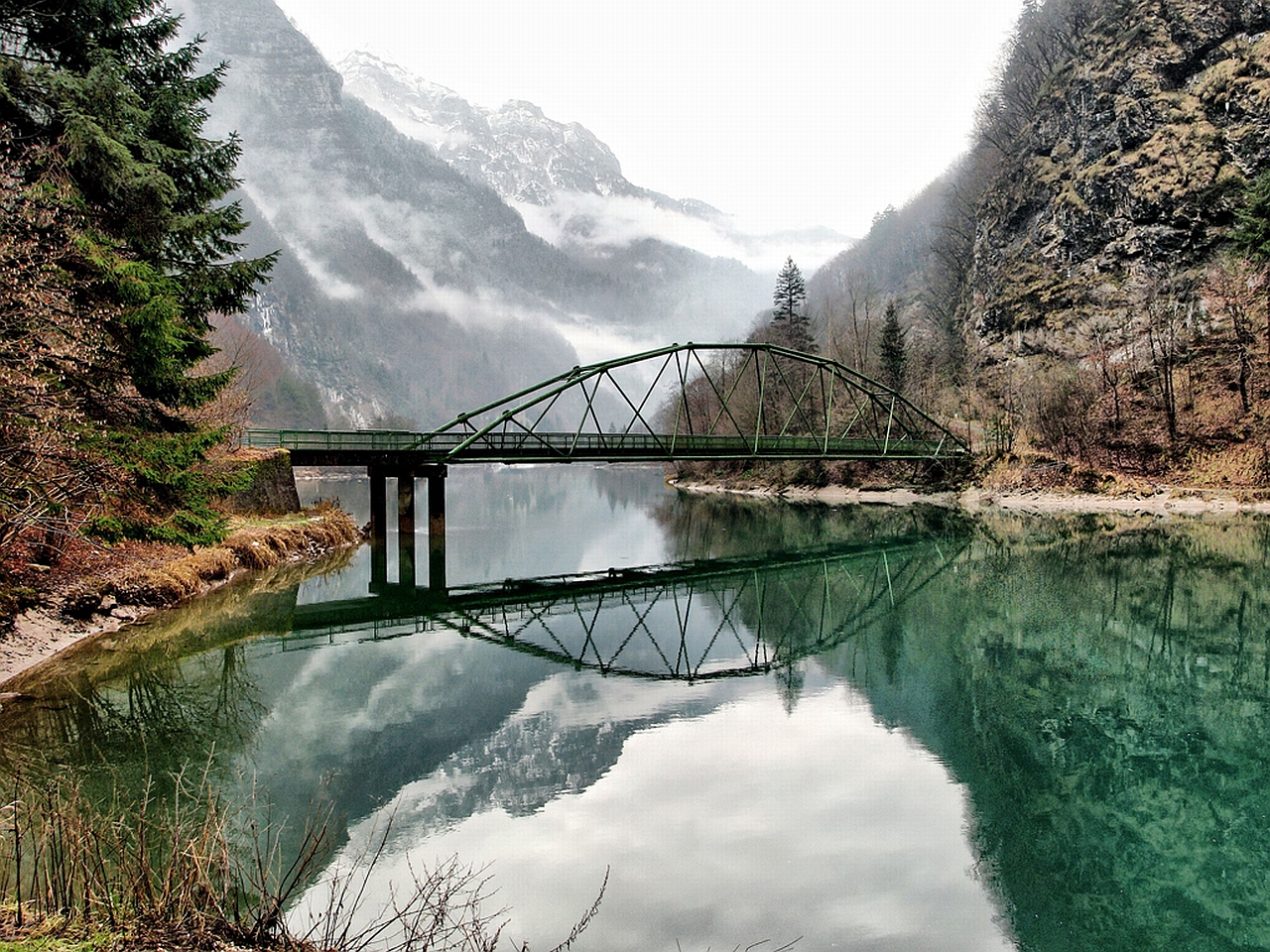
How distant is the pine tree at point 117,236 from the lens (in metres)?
14.1

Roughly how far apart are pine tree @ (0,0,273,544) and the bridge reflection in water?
483cm

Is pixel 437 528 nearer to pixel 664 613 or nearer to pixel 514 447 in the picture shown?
pixel 514 447

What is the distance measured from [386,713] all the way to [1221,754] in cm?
1209

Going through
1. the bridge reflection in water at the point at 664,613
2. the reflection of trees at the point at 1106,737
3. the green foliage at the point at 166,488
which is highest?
the green foliage at the point at 166,488

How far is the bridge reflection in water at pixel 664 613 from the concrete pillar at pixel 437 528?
377 centimetres

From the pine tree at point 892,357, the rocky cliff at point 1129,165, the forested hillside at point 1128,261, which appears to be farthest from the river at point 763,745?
the pine tree at point 892,357

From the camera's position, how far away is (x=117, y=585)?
1705 centimetres

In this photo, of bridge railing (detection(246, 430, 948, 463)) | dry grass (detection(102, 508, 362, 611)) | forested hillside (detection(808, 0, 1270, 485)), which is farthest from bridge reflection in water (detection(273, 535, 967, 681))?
forested hillside (detection(808, 0, 1270, 485))

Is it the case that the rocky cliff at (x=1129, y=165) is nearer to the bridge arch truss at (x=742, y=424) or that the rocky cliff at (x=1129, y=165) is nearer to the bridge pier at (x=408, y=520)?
the bridge arch truss at (x=742, y=424)

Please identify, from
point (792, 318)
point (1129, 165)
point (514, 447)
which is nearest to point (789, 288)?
Answer: point (792, 318)

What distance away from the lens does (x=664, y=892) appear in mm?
7082

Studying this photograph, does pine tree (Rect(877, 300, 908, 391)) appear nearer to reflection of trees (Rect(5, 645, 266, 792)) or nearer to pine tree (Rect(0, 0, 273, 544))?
pine tree (Rect(0, 0, 273, 544))

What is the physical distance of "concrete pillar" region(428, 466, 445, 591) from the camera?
2957 centimetres

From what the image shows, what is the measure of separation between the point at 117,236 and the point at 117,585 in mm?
7992
